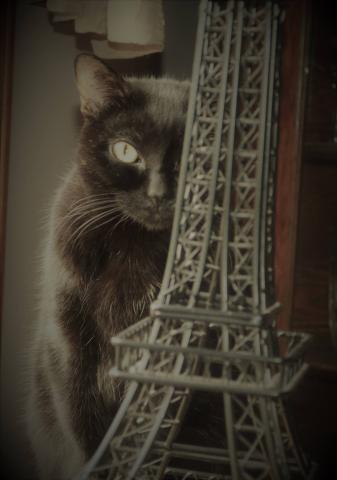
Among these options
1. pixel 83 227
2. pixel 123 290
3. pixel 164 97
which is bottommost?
Result: pixel 123 290

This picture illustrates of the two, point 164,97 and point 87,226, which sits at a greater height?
point 164,97

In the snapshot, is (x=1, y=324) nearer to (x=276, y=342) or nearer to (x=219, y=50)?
(x=276, y=342)

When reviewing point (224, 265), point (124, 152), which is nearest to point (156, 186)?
point (124, 152)

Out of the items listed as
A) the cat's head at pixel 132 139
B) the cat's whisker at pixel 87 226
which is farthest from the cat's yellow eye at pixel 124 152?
the cat's whisker at pixel 87 226

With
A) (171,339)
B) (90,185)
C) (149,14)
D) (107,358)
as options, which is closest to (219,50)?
(149,14)

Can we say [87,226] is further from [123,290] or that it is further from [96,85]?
[96,85]

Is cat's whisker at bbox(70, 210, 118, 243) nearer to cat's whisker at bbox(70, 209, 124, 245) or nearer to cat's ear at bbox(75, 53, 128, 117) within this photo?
cat's whisker at bbox(70, 209, 124, 245)

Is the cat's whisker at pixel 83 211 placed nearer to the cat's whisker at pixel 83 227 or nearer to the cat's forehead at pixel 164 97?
the cat's whisker at pixel 83 227
